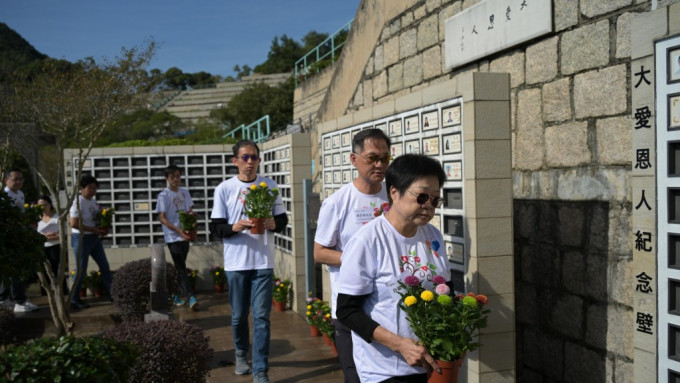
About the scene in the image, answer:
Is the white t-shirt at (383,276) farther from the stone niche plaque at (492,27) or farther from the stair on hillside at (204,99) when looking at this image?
the stair on hillside at (204,99)

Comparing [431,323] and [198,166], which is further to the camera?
[198,166]

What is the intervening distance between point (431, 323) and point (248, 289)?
3055mm

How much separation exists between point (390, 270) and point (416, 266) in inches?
4.7

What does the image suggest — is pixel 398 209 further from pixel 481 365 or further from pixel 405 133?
pixel 405 133

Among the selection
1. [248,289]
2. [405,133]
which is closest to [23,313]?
[248,289]

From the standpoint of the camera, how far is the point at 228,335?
6.92 meters

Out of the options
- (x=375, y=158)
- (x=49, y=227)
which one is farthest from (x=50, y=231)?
(x=375, y=158)

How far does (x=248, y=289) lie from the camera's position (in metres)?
5.19

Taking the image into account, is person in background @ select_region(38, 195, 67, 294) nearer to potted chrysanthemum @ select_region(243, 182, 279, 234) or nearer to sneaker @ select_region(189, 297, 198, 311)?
sneaker @ select_region(189, 297, 198, 311)

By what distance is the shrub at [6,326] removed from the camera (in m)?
6.96

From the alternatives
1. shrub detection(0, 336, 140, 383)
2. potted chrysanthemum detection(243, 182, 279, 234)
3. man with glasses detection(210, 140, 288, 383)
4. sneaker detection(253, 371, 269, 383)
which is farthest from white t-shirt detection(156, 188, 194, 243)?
shrub detection(0, 336, 140, 383)

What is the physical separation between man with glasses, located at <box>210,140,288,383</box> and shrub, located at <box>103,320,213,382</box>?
58 centimetres

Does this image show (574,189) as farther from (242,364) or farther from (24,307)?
(24,307)

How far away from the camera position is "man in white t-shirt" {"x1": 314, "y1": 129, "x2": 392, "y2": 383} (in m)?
3.55
